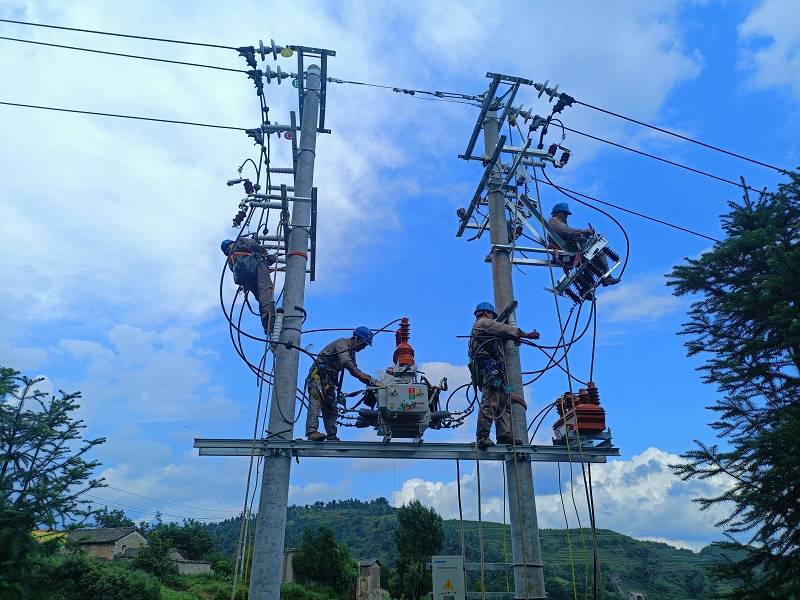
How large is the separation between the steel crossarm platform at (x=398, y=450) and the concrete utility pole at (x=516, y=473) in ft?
0.87

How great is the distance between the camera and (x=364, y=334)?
8.88 m

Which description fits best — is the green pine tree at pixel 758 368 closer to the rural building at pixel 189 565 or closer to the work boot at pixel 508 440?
the work boot at pixel 508 440

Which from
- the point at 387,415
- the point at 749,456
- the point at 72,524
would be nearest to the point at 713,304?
the point at 749,456

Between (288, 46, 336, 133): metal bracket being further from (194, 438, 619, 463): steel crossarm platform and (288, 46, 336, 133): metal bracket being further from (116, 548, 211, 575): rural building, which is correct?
(116, 548, 211, 575): rural building

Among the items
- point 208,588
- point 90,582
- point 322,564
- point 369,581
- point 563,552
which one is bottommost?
point 90,582

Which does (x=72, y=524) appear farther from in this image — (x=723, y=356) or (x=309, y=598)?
(x=309, y=598)

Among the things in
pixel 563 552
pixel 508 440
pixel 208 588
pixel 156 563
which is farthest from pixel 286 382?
pixel 563 552

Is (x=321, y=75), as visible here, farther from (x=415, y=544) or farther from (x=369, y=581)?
(x=369, y=581)

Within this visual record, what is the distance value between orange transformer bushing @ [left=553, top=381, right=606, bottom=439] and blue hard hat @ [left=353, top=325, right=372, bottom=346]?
2951 millimetres

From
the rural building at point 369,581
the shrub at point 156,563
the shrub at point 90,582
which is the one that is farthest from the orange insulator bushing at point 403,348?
the rural building at point 369,581

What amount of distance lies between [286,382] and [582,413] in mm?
4078

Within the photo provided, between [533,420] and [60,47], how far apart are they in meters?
9.04

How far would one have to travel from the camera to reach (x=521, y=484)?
309 inches

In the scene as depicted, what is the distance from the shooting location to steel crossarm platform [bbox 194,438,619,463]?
7.46 meters
